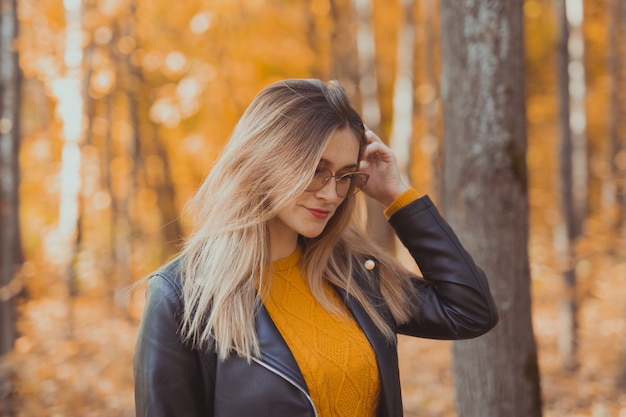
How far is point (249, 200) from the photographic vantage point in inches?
88.9

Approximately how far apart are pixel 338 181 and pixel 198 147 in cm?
1231

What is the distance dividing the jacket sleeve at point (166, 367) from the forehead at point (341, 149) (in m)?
0.73

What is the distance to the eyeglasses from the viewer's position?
2.28 meters

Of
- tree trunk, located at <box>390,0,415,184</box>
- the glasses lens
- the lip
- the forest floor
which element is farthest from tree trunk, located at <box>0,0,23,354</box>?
tree trunk, located at <box>390,0,415,184</box>

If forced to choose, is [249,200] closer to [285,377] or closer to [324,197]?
[324,197]

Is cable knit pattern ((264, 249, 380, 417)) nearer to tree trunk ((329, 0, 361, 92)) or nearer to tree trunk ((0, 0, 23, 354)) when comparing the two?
tree trunk ((0, 0, 23, 354))

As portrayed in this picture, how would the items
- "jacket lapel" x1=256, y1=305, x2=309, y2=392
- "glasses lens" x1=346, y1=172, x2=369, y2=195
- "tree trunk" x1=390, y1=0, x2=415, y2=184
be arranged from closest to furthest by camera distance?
"jacket lapel" x1=256, y1=305, x2=309, y2=392, "glasses lens" x1=346, y1=172, x2=369, y2=195, "tree trunk" x1=390, y1=0, x2=415, y2=184

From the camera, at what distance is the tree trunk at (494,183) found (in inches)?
125

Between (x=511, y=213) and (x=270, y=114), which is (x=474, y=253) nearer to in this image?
(x=511, y=213)

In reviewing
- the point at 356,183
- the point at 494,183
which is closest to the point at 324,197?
the point at 356,183

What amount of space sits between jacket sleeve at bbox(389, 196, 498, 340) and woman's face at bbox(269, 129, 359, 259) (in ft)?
1.43

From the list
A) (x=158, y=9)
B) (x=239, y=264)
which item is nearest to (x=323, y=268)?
(x=239, y=264)

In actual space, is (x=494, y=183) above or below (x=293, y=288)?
above

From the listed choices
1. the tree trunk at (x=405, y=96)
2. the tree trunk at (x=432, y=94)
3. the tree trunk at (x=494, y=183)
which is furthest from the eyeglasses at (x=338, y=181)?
the tree trunk at (x=432, y=94)
